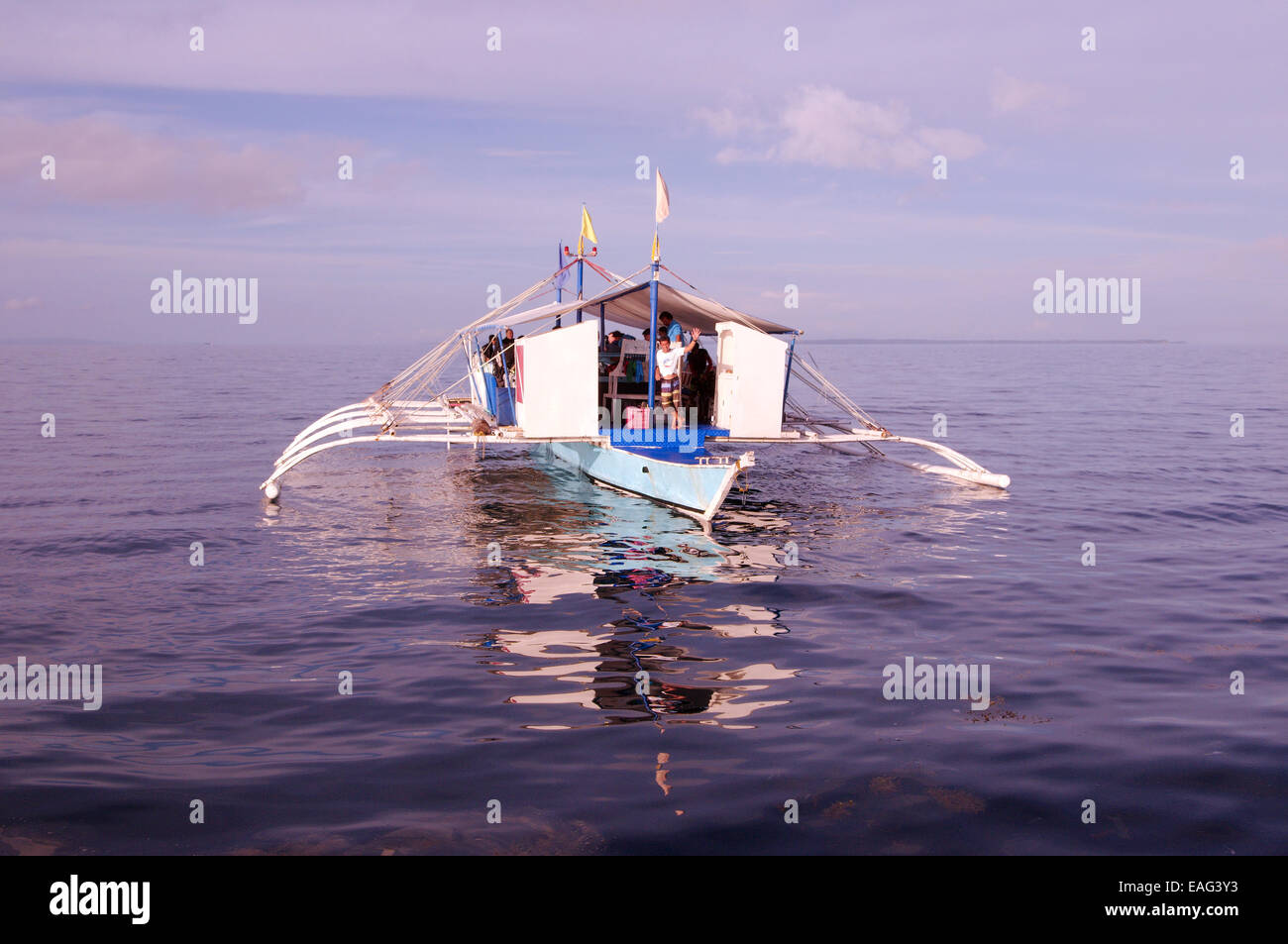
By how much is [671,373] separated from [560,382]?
2.41 m

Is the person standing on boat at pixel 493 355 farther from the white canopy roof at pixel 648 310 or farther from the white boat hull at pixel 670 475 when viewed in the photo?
the white boat hull at pixel 670 475

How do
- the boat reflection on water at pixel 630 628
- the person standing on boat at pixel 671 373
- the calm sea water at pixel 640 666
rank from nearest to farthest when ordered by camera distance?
the calm sea water at pixel 640 666
the boat reflection on water at pixel 630 628
the person standing on boat at pixel 671 373

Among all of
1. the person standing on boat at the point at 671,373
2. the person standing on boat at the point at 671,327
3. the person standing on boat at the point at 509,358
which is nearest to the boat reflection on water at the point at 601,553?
the person standing on boat at the point at 671,373

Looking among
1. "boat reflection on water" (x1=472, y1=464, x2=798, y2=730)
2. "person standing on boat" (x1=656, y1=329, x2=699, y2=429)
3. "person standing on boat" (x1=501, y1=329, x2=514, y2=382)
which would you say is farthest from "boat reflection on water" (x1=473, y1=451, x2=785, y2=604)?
"person standing on boat" (x1=501, y1=329, x2=514, y2=382)

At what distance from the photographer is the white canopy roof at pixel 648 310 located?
19.0m

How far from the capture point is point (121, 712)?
8547 millimetres

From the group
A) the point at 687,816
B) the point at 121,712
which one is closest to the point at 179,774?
the point at 121,712

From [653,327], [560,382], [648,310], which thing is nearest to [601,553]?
[560,382]

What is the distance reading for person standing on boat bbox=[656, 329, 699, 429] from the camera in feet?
61.8

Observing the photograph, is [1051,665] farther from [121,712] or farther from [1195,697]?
[121,712]

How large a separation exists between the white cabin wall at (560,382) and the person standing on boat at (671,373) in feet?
5.08

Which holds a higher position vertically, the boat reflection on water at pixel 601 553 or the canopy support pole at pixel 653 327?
the canopy support pole at pixel 653 327

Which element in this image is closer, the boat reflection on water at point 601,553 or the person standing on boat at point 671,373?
the boat reflection on water at point 601,553
